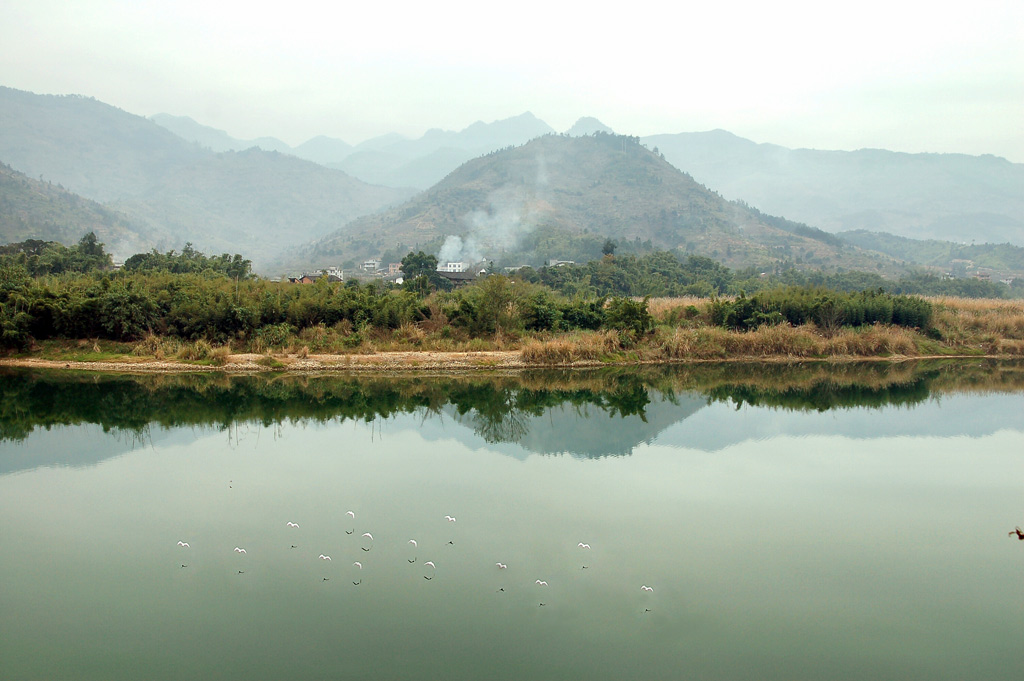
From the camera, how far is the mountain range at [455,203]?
8200 centimetres

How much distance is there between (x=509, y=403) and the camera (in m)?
16.3

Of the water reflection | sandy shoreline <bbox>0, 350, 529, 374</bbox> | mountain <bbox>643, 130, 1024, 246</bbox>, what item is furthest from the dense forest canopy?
mountain <bbox>643, 130, 1024, 246</bbox>

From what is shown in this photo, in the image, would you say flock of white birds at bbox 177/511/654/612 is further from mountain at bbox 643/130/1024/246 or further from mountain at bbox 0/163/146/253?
mountain at bbox 643/130/1024/246

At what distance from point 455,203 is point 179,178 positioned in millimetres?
79280

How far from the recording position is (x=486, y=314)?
73.5 feet

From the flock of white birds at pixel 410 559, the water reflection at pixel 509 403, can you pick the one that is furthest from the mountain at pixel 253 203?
the flock of white birds at pixel 410 559

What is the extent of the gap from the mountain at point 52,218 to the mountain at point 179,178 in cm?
2736

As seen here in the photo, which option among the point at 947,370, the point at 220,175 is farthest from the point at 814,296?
the point at 220,175

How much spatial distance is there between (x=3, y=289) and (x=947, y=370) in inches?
1092

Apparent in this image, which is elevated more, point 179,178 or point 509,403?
point 179,178

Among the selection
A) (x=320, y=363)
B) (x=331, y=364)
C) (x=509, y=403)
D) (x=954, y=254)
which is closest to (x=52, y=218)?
(x=320, y=363)

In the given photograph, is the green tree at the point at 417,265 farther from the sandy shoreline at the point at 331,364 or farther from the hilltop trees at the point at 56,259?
the sandy shoreline at the point at 331,364

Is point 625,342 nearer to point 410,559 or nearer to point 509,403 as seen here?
point 509,403

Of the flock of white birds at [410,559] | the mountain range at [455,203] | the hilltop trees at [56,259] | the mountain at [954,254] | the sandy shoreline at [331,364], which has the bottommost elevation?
the flock of white birds at [410,559]
